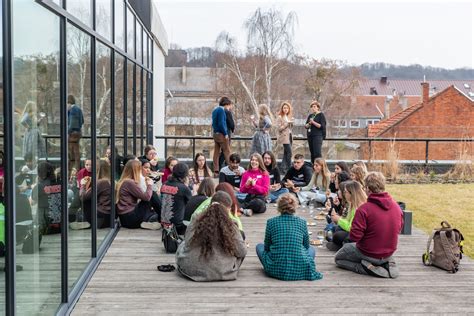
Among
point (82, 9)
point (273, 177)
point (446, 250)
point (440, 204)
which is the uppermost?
point (82, 9)

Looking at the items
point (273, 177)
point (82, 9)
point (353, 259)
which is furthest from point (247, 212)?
point (82, 9)

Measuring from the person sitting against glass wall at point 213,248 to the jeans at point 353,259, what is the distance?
1.23 m

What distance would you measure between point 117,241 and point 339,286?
3.33 m

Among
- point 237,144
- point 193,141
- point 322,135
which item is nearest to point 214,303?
point 322,135

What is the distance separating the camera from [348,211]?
7965 mm

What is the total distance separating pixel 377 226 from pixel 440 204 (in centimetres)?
739

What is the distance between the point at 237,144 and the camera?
62.0 ft

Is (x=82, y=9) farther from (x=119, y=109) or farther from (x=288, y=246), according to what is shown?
(x=119, y=109)

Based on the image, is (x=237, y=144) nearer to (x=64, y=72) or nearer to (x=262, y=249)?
(x=262, y=249)

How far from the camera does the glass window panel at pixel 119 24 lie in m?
9.26

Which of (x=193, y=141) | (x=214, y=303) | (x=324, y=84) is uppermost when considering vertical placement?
(x=324, y=84)

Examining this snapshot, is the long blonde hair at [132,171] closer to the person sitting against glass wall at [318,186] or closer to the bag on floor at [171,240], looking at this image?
the bag on floor at [171,240]

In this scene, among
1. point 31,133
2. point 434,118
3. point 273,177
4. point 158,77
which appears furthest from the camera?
point 434,118

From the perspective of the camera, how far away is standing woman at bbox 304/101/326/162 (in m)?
14.7
